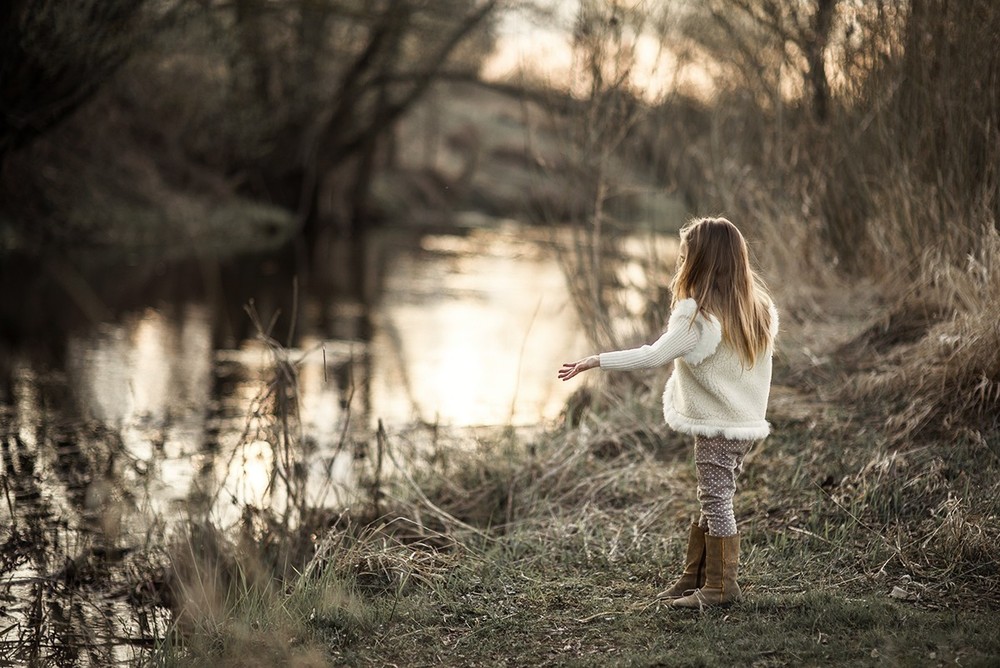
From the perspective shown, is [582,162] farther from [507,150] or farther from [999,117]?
[507,150]

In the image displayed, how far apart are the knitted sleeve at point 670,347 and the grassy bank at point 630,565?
0.95 meters

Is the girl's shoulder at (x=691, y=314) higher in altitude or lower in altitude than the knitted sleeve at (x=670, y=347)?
higher

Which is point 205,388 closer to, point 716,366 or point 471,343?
point 471,343

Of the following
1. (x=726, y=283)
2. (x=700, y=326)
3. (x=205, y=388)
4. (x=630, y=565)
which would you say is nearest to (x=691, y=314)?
(x=700, y=326)

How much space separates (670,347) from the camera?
385 centimetres

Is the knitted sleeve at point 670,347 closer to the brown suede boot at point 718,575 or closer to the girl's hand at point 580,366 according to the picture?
the girl's hand at point 580,366

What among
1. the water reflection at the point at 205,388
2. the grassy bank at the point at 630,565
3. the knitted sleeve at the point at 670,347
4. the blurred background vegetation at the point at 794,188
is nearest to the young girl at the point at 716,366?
the knitted sleeve at the point at 670,347

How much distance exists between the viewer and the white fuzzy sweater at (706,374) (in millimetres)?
3854

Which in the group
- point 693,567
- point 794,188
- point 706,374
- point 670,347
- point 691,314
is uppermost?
point 794,188

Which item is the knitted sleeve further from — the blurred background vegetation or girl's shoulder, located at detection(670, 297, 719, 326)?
the blurred background vegetation

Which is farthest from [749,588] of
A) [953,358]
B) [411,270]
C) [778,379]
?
[411,270]

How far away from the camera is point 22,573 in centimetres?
508

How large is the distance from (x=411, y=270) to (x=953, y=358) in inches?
564

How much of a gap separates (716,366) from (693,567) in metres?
0.80
